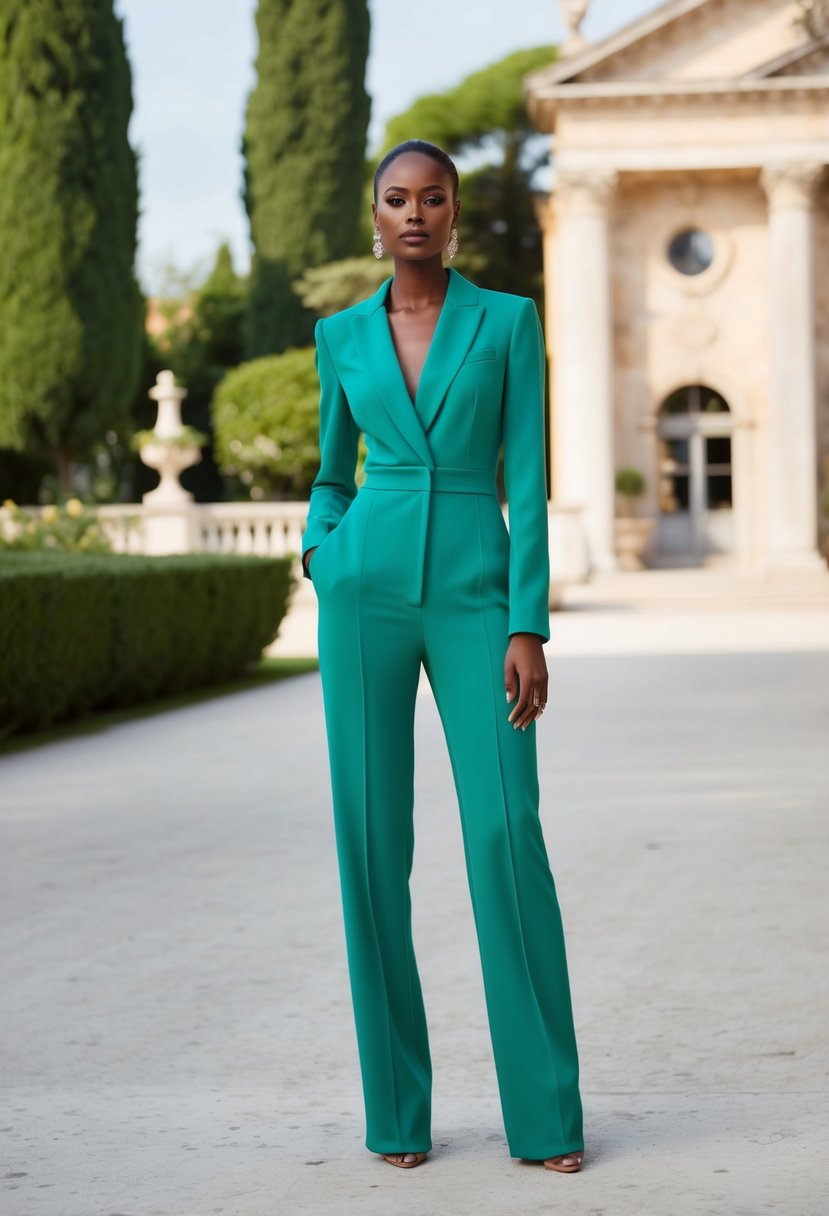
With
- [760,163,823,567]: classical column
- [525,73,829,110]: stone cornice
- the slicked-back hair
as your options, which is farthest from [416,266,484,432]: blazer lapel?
[525,73,829,110]: stone cornice

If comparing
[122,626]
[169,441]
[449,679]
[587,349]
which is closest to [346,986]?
[449,679]

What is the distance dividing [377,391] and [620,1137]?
148 cm

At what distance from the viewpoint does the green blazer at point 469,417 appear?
10.1ft

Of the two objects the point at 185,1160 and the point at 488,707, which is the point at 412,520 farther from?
the point at 185,1160

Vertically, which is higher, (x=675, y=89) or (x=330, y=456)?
(x=675, y=89)

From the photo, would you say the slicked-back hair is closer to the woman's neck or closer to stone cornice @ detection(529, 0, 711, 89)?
the woman's neck

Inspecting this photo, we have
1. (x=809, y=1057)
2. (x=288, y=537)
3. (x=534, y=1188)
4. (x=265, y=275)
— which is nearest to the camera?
(x=534, y=1188)

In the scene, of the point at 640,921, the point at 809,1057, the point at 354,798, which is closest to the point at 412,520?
the point at 354,798

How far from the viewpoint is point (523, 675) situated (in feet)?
9.81

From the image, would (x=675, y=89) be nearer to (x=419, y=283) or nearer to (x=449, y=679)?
(x=419, y=283)

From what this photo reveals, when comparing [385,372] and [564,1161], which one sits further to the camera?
[385,372]

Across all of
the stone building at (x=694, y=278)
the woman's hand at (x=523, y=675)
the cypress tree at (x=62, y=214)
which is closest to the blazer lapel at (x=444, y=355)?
the woman's hand at (x=523, y=675)

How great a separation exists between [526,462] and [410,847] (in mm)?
752

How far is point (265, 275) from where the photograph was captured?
33.2m
